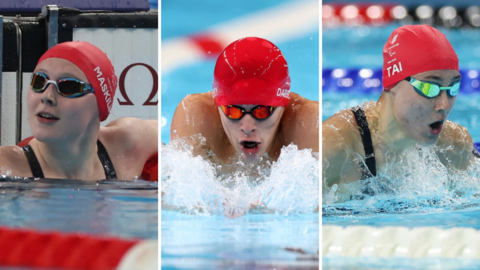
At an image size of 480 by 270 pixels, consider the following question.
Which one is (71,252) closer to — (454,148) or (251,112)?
(251,112)

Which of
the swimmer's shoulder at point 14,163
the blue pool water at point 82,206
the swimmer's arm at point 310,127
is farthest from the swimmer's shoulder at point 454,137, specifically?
the swimmer's shoulder at point 14,163

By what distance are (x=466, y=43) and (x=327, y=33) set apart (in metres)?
1.39

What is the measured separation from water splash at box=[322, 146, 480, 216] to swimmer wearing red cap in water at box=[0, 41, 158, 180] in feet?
2.96

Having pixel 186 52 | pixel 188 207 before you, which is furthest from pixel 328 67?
pixel 188 207

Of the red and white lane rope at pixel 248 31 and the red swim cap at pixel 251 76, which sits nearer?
the red swim cap at pixel 251 76

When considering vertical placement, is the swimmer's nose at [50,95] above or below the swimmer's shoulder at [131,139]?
above

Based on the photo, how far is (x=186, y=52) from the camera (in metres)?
3.37

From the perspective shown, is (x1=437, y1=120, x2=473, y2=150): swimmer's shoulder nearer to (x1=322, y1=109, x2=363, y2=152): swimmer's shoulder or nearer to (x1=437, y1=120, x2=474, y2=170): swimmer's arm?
(x1=437, y1=120, x2=474, y2=170): swimmer's arm

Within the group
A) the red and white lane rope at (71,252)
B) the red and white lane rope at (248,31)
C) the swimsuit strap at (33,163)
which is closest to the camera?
the red and white lane rope at (71,252)

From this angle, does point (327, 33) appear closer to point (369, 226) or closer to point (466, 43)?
point (466, 43)

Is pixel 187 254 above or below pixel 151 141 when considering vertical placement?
below

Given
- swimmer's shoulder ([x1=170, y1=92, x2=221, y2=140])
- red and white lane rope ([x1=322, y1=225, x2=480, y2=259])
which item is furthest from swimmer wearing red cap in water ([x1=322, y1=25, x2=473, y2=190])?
swimmer's shoulder ([x1=170, y1=92, x2=221, y2=140])

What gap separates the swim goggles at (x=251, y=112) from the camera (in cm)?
206

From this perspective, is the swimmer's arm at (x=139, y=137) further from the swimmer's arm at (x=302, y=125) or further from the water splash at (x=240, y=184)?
the swimmer's arm at (x=302, y=125)
